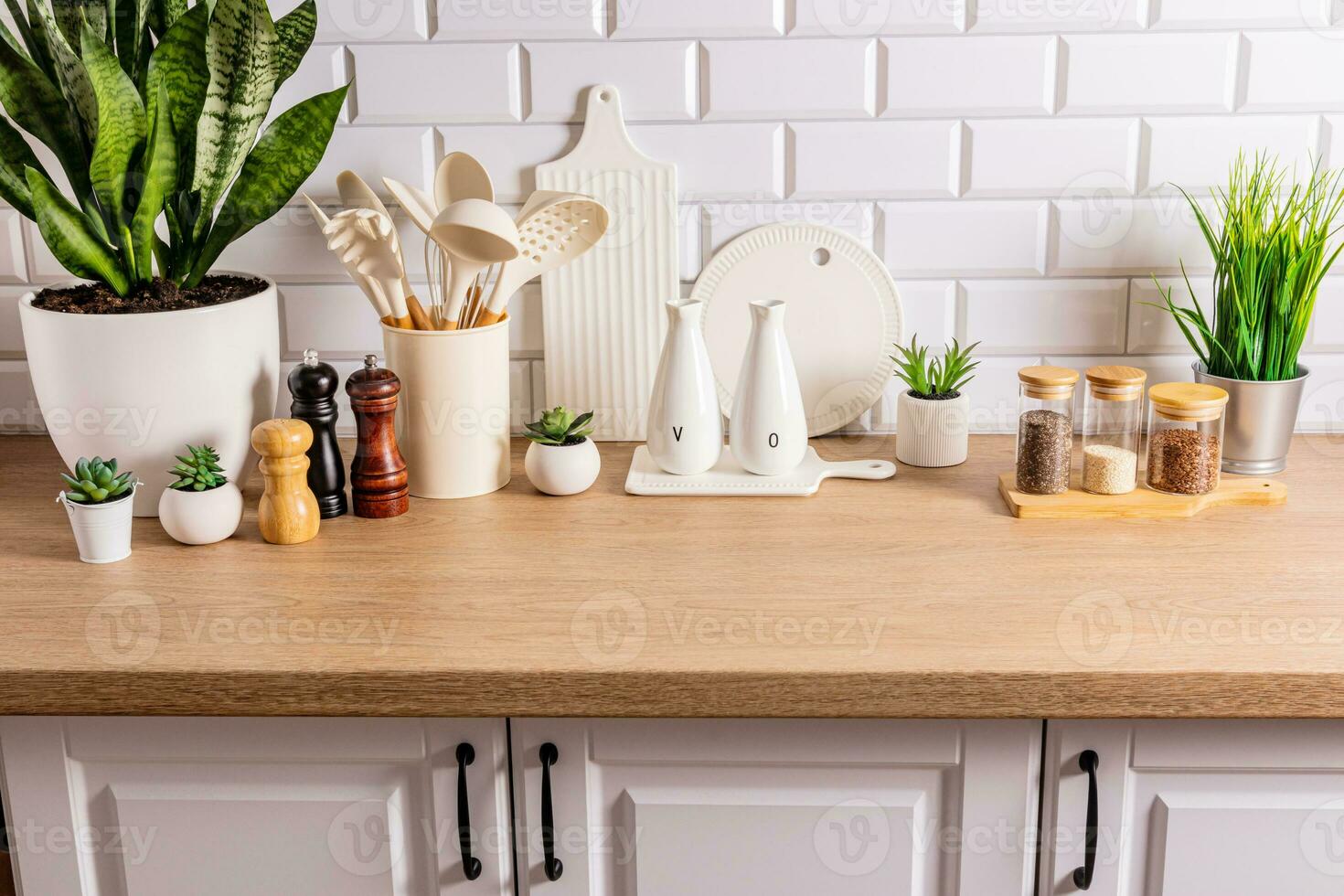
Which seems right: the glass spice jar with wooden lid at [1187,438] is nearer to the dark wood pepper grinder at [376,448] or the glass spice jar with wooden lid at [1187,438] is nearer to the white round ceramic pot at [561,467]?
the white round ceramic pot at [561,467]

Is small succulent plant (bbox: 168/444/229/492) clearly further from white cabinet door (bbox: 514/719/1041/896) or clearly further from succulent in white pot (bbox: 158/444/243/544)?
white cabinet door (bbox: 514/719/1041/896)

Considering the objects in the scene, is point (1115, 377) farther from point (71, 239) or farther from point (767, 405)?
→ point (71, 239)

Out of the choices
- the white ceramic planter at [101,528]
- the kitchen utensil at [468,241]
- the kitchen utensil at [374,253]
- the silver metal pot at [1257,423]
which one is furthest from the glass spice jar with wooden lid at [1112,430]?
the white ceramic planter at [101,528]

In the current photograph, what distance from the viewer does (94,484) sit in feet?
3.92

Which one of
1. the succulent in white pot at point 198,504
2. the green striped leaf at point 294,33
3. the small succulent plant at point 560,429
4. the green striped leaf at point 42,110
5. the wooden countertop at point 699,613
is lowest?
the wooden countertop at point 699,613

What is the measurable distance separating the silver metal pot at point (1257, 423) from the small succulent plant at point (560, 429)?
2.51 feet

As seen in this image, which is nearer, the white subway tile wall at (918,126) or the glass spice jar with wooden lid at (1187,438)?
the glass spice jar with wooden lid at (1187,438)

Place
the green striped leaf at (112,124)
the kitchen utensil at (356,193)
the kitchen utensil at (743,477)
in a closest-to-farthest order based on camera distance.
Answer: the green striped leaf at (112,124) < the kitchen utensil at (743,477) < the kitchen utensil at (356,193)

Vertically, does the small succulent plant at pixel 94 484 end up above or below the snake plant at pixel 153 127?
below

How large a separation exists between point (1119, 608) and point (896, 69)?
29.6 inches

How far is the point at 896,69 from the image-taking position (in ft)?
4.92

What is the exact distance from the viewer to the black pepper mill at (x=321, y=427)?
1.33 metres

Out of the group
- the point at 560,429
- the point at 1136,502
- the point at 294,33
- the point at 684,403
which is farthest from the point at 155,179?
the point at 1136,502

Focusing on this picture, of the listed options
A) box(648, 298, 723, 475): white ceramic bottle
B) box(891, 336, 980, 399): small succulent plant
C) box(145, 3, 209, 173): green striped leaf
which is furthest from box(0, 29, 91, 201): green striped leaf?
box(891, 336, 980, 399): small succulent plant
